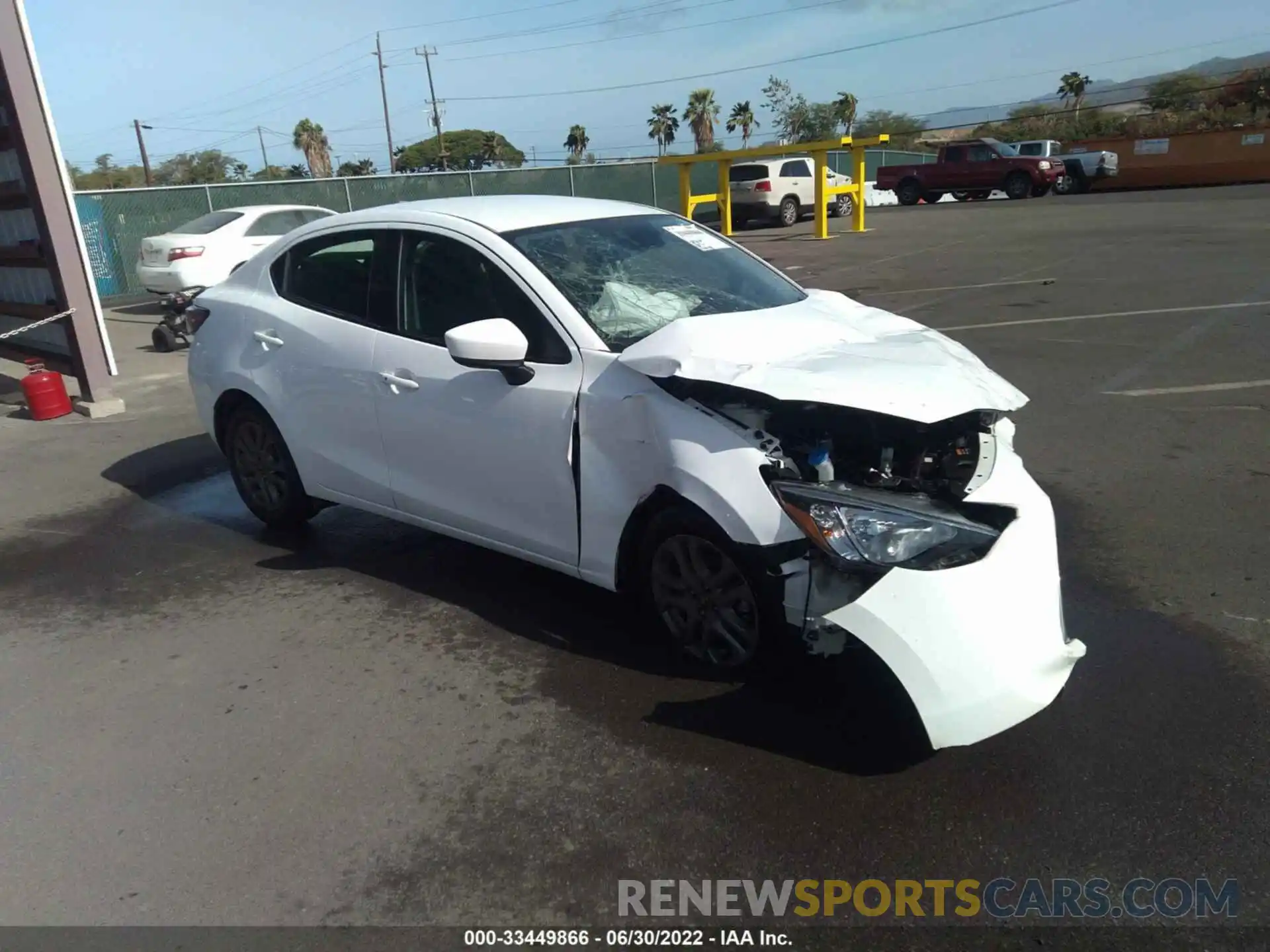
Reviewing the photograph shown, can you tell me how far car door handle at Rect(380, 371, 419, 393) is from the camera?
14.6 ft

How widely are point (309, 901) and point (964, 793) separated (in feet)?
6.40

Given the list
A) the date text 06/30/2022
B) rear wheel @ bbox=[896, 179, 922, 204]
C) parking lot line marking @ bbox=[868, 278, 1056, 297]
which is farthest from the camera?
rear wheel @ bbox=[896, 179, 922, 204]

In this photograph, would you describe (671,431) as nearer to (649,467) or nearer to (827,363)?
(649,467)

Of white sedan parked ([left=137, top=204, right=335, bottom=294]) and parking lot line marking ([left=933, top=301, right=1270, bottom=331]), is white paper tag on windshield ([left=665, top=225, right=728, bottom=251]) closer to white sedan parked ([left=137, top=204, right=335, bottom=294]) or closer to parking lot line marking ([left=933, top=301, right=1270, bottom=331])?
parking lot line marking ([left=933, top=301, right=1270, bottom=331])

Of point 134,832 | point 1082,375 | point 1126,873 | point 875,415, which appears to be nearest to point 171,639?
point 134,832

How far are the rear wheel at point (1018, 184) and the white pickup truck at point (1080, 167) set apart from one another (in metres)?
1.26

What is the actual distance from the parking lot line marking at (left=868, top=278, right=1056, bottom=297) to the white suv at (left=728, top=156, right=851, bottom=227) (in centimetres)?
1528

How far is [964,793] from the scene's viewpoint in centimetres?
305

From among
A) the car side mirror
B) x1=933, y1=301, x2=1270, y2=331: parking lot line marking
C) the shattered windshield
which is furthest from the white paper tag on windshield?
x1=933, y1=301, x2=1270, y2=331: parking lot line marking

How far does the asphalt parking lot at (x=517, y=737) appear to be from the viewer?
9.22ft

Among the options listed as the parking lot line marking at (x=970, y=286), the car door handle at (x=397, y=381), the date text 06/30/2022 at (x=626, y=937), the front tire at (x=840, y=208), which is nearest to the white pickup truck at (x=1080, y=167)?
the front tire at (x=840, y=208)

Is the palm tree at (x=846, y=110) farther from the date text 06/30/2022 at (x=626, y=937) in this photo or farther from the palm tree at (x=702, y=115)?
the date text 06/30/2022 at (x=626, y=937)

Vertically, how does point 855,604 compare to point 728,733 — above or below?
above

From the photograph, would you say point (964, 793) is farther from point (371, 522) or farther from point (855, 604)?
point (371, 522)
